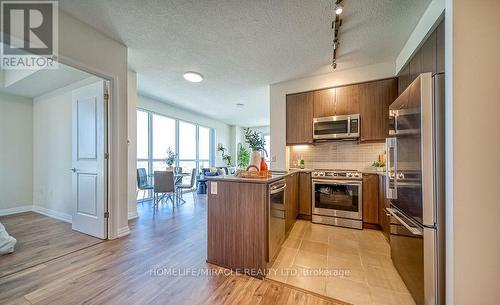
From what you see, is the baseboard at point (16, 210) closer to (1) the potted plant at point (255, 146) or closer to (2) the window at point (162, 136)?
(2) the window at point (162, 136)

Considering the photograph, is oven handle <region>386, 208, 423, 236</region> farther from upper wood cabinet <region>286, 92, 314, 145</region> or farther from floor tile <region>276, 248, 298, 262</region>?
upper wood cabinet <region>286, 92, 314, 145</region>

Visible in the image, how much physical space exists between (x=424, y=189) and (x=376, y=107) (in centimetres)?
229

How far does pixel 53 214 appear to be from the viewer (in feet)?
12.2

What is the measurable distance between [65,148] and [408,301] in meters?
5.47

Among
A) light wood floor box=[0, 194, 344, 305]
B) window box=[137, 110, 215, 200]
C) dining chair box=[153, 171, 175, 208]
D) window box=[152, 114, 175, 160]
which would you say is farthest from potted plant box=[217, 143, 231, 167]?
light wood floor box=[0, 194, 344, 305]

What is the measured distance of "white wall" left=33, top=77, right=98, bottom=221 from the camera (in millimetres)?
3570

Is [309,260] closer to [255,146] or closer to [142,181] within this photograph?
[255,146]

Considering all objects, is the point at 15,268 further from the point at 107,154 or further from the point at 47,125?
the point at 47,125

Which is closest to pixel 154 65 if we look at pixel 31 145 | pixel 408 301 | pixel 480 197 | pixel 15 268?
pixel 15 268

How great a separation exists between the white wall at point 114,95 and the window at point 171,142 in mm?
2417

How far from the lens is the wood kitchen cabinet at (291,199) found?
2.72 m

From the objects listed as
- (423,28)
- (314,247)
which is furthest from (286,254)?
(423,28)

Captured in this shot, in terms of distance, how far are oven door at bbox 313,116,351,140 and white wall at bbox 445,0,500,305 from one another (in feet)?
6.82

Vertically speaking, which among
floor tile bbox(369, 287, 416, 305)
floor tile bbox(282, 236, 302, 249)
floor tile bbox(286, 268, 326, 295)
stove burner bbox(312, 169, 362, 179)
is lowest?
floor tile bbox(282, 236, 302, 249)
